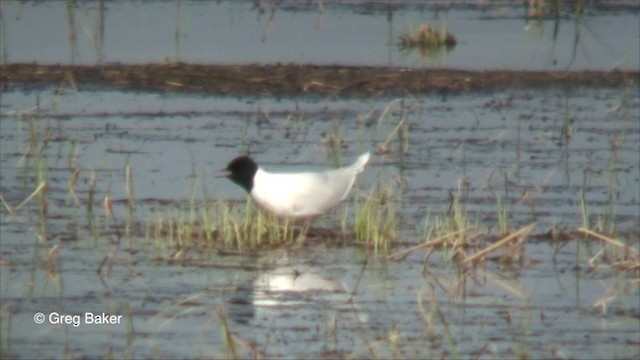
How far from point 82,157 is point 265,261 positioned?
3.20m

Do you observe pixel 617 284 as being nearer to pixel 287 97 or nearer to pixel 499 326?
pixel 499 326

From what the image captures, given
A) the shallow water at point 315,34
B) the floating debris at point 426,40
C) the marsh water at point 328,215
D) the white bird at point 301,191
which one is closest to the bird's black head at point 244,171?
the white bird at point 301,191

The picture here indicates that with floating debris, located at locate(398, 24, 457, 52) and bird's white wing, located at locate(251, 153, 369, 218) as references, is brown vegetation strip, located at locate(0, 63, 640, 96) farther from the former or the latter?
bird's white wing, located at locate(251, 153, 369, 218)

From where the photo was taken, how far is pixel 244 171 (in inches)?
409

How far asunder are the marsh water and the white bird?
21 centimetres

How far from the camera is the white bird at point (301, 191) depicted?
1002cm

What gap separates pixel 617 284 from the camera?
9.08 meters

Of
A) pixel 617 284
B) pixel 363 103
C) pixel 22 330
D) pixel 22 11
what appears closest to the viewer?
pixel 22 330

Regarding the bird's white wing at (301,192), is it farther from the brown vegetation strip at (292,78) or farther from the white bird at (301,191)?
the brown vegetation strip at (292,78)

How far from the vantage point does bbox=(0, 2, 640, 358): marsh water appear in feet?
26.6

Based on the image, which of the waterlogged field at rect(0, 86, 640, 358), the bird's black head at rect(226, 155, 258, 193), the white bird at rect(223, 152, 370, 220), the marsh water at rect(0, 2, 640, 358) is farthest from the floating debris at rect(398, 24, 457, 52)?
the white bird at rect(223, 152, 370, 220)

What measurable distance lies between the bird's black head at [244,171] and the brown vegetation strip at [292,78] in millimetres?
4664

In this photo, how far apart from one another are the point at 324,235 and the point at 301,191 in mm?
374

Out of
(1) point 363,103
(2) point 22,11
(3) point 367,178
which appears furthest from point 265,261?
(2) point 22,11
